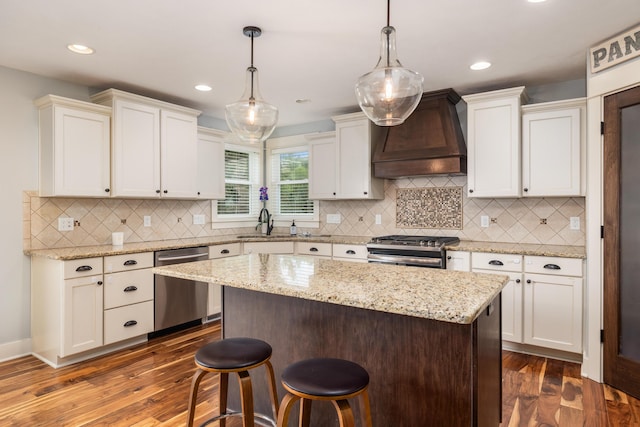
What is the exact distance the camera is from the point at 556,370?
301cm

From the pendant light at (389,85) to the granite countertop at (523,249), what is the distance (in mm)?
1904

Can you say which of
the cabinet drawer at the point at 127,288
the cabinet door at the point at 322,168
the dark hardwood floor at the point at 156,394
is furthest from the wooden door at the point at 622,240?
the cabinet drawer at the point at 127,288

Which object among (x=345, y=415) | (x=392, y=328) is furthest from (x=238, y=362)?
(x=392, y=328)

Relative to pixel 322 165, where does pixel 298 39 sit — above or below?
above

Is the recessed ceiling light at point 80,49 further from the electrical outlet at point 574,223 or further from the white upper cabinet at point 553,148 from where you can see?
the electrical outlet at point 574,223

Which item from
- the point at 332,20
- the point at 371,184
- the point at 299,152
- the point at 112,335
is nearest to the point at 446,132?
the point at 371,184

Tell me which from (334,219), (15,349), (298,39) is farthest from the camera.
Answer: (334,219)

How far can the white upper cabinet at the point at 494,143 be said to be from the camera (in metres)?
3.52

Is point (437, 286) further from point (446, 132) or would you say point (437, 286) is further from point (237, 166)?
point (237, 166)

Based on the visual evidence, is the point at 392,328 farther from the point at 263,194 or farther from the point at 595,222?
the point at 263,194

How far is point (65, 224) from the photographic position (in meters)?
3.55

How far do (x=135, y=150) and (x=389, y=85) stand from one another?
2775 millimetres

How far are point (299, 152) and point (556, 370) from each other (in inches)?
149

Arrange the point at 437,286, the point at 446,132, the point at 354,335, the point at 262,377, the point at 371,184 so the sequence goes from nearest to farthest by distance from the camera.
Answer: the point at 437,286 → the point at 354,335 → the point at 262,377 → the point at 446,132 → the point at 371,184
